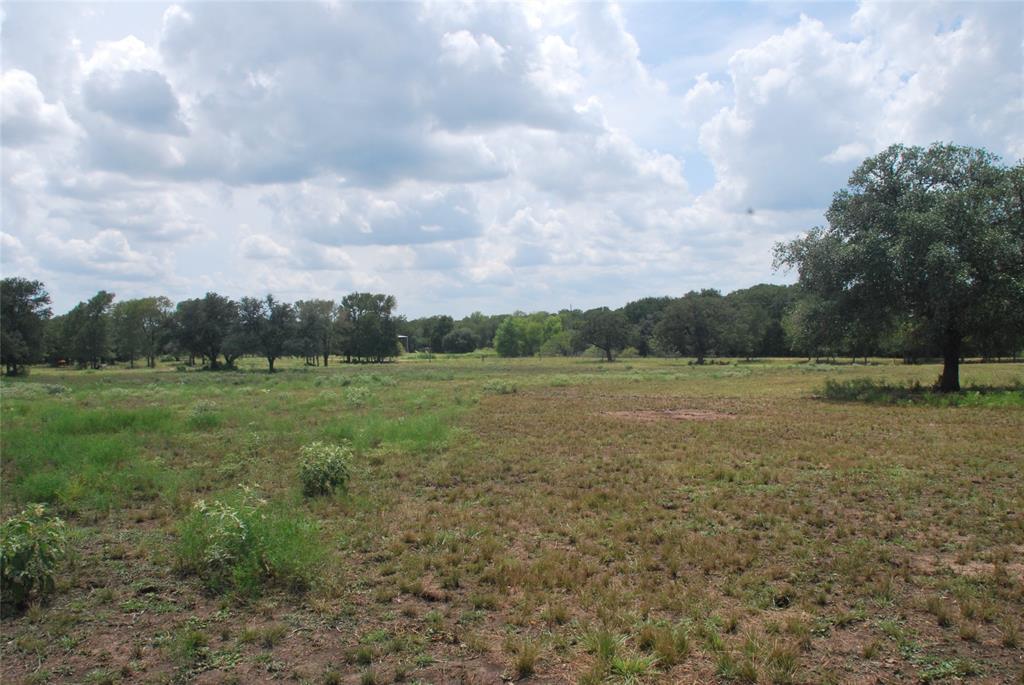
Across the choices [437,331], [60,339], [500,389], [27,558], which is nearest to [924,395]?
[500,389]

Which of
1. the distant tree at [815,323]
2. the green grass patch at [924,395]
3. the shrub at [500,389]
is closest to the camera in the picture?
the green grass patch at [924,395]

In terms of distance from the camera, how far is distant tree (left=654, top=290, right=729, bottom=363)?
85.1 metres

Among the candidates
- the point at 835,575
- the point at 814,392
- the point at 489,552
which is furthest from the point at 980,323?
the point at 489,552

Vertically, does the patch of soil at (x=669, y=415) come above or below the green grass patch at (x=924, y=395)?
below

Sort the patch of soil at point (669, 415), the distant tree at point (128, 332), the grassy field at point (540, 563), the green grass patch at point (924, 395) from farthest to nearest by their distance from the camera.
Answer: the distant tree at point (128, 332)
the green grass patch at point (924, 395)
the patch of soil at point (669, 415)
the grassy field at point (540, 563)

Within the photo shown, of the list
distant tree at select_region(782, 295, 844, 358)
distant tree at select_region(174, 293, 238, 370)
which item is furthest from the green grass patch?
distant tree at select_region(174, 293, 238, 370)

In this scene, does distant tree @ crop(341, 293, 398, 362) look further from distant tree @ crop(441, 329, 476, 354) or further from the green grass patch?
the green grass patch

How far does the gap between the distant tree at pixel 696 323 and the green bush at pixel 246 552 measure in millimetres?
80744

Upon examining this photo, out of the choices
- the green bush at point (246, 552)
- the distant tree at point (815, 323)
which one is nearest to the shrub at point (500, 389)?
the distant tree at point (815, 323)

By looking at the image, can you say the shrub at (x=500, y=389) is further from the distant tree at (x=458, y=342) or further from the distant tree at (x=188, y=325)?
the distant tree at (x=458, y=342)

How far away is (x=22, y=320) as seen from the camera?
6625 cm

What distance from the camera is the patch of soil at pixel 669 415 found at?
19.5 meters

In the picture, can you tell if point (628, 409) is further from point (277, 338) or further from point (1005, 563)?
point (277, 338)

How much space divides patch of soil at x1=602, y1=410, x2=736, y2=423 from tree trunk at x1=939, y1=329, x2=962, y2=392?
1109 centimetres
